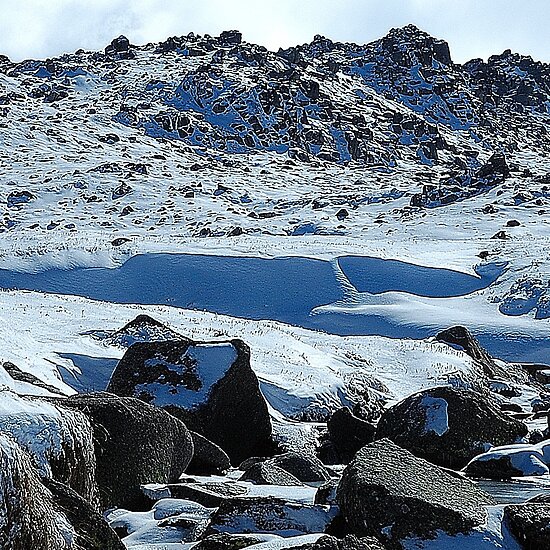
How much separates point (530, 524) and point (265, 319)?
2567 centimetres

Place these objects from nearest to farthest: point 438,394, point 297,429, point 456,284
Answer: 1. point 438,394
2. point 297,429
3. point 456,284

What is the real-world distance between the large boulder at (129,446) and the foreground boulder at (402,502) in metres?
2.36

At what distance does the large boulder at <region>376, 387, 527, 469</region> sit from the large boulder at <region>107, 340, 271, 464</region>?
228 centimetres

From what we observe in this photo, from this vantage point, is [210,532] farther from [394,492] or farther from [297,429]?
[297,429]

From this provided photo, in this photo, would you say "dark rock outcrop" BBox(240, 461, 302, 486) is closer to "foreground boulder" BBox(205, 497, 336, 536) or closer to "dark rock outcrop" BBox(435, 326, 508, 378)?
"foreground boulder" BBox(205, 497, 336, 536)

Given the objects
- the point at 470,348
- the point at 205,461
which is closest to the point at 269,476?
the point at 205,461

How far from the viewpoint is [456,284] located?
117 feet

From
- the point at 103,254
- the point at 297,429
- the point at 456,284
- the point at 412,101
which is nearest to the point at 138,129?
the point at 412,101

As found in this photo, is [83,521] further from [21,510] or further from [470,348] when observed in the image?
[470,348]

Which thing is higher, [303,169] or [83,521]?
[303,169]

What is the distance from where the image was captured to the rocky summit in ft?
22.5

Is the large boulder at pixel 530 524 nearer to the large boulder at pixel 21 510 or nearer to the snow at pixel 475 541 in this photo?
the snow at pixel 475 541

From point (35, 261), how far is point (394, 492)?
105 feet

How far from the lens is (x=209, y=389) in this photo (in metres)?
12.8
